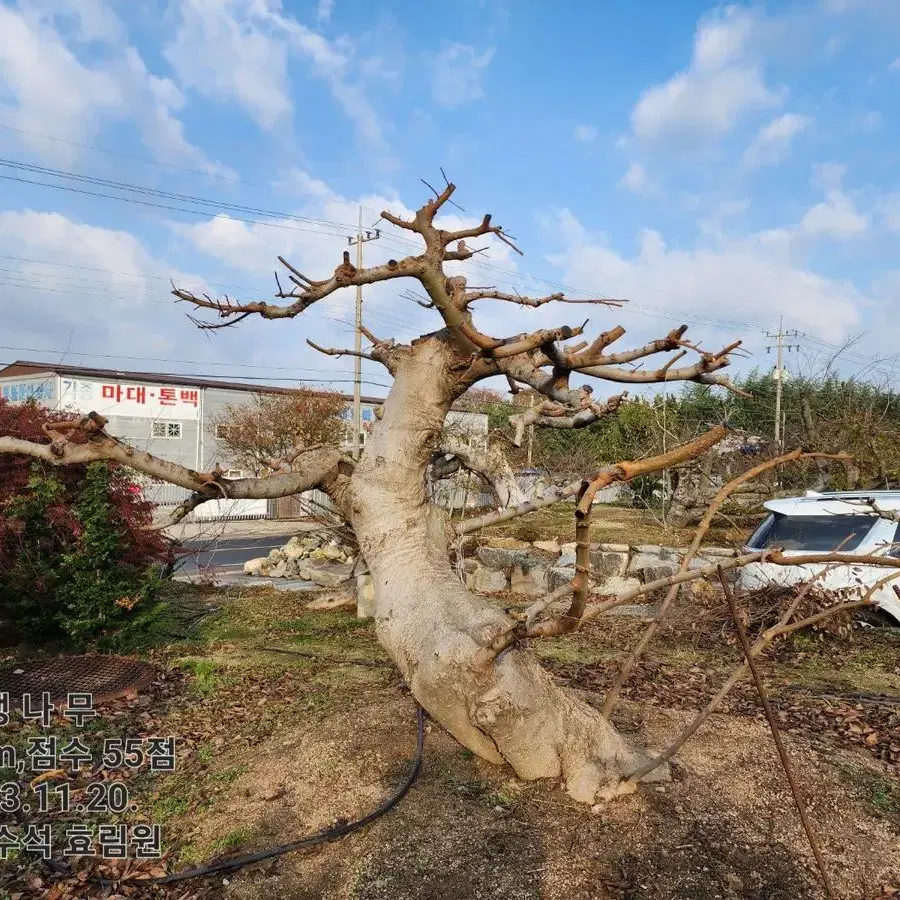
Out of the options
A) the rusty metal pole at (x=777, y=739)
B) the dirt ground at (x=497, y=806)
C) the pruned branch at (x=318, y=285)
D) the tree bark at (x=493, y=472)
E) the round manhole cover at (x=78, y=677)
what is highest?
the pruned branch at (x=318, y=285)

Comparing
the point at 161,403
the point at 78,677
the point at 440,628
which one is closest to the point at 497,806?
the point at 440,628

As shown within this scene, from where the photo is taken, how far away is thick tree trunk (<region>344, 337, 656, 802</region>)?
9.46 feet

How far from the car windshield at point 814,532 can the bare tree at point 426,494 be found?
16.8ft

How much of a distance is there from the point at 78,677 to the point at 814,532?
726cm

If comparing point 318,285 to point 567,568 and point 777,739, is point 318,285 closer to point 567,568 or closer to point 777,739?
point 777,739

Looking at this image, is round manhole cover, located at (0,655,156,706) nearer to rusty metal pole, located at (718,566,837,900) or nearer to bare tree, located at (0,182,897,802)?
bare tree, located at (0,182,897,802)

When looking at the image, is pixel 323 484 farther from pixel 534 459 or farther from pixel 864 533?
pixel 534 459

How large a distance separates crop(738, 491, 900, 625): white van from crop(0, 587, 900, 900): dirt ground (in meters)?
1.94

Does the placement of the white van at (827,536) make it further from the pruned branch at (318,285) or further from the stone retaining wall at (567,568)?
the pruned branch at (318,285)

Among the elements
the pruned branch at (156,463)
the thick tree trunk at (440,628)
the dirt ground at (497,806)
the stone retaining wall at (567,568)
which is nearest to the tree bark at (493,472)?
the dirt ground at (497,806)

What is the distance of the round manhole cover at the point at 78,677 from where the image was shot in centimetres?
541

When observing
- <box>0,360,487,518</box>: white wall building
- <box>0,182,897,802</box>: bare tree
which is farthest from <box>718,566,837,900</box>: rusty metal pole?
<box>0,360,487,518</box>: white wall building

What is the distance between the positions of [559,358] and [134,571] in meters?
5.50

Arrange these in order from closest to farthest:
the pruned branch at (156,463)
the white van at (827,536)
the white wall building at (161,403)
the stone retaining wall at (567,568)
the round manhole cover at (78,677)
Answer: the pruned branch at (156,463) < the round manhole cover at (78,677) < the white van at (827,536) < the stone retaining wall at (567,568) < the white wall building at (161,403)
